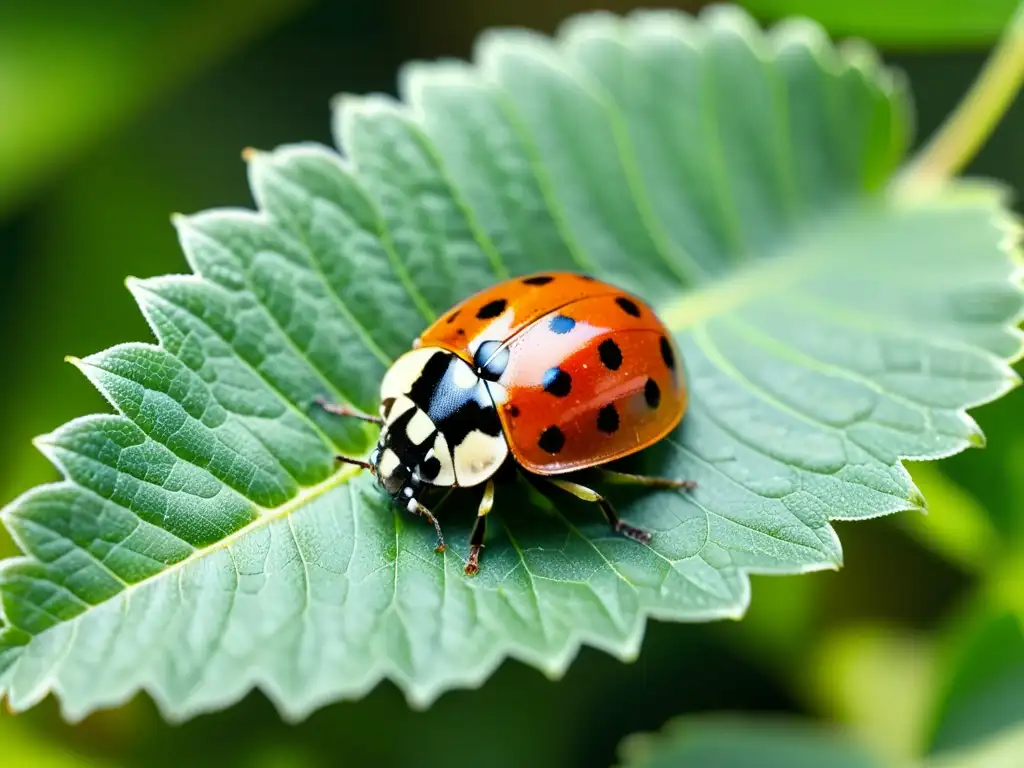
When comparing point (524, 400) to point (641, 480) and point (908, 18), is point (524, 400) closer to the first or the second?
point (641, 480)

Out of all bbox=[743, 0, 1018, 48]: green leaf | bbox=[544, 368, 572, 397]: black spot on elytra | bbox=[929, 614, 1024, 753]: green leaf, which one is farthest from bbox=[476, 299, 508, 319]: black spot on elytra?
bbox=[743, 0, 1018, 48]: green leaf

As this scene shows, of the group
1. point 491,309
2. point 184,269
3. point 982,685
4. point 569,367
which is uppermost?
point 184,269

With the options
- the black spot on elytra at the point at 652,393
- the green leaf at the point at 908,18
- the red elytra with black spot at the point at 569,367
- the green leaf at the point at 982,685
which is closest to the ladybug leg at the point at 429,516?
the red elytra with black spot at the point at 569,367

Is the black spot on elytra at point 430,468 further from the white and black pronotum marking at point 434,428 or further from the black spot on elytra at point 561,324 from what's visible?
the black spot on elytra at point 561,324

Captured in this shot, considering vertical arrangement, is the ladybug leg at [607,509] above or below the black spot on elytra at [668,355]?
below

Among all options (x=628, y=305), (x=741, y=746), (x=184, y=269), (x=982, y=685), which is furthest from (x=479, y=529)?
(x=982, y=685)

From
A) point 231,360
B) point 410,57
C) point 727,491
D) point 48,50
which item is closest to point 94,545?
point 231,360

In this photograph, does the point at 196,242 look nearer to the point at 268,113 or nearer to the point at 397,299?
the point at 397,299
